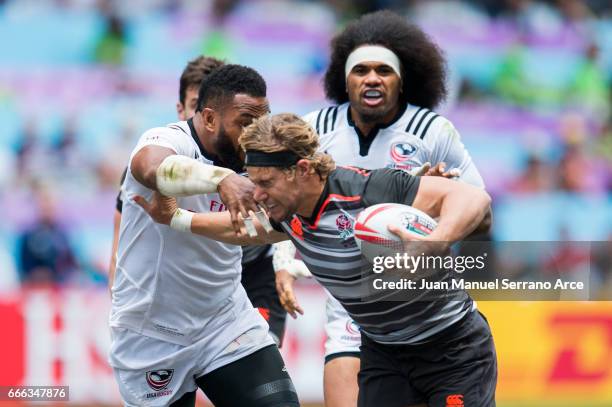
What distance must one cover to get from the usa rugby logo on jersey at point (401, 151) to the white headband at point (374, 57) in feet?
1.74

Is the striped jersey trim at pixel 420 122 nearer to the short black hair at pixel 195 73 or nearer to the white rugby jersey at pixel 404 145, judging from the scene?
the white rugby jersey at pixel 404 145

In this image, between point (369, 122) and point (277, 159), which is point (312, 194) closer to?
point (277, 159)

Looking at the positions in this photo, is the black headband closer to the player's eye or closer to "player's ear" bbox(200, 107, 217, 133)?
"player's ear" bbox(200, 107, 217, 133)

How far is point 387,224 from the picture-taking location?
4.39 metres

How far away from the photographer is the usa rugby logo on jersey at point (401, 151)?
632 centimetres

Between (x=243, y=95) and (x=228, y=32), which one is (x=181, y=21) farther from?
(x=243, y=95)

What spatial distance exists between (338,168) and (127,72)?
10056 millimetres

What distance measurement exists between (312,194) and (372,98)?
184cm

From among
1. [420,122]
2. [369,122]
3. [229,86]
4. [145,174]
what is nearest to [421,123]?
[420,122]

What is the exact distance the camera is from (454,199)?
4449 millimetres

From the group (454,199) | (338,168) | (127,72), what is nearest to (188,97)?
(338,168)

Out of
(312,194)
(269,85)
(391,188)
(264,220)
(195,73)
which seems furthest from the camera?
(269,85)

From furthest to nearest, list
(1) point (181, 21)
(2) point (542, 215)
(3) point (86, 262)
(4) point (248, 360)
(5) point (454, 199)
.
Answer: (1) point (181, 21) → (2) point (542, 215) → (3) point (86, 262) → (4) point (248, 360) → (5) point (454, 199)

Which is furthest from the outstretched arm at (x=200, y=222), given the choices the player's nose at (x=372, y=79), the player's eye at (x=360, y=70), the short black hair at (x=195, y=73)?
the short black hair at (x=195, y=73)
